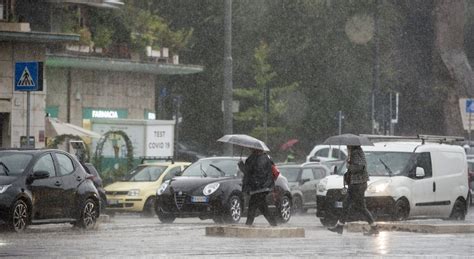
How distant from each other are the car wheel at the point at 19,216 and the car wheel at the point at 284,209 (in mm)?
8182

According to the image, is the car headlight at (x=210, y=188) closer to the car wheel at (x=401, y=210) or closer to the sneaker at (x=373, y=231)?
the car wheel at (x=401, y=210)

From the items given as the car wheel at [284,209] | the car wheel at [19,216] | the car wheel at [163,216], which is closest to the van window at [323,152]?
the car wheel at [284,209]

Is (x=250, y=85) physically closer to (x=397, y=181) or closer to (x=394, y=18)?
(x=394, y=18)

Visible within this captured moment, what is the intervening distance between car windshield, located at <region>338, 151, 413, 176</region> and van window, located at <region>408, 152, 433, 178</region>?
10cm

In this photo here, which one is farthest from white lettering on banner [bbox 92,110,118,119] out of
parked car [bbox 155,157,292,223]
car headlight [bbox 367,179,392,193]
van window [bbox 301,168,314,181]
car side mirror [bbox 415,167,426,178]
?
car headlight [bbox 367,179,392,193]

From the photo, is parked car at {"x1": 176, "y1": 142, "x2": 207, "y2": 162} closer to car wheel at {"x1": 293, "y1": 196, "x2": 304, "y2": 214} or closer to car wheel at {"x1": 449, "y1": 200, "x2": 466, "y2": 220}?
car wheel at {"x1": 293, "y1": 196, "x2": 304, "y2": 214}

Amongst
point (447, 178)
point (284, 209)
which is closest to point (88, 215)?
point (284, 209)

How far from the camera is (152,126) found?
50.0m

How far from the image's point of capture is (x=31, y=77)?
30.3 meters

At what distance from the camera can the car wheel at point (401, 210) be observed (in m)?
29.5

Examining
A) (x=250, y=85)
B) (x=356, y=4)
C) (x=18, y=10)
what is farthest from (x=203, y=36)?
(x=18, y=10)

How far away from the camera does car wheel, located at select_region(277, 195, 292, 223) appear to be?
106ft

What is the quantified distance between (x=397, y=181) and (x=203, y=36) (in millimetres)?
43485

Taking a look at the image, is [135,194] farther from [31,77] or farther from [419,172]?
[419,172]
